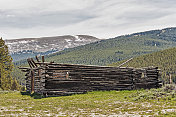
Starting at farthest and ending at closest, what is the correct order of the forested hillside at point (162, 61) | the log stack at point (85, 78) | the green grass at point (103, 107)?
1. the forested hillside at point (162, 61)
2. the log stack at point (85, 78)
3. the green grass at point (103, 107)

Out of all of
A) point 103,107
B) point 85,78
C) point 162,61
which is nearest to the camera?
point 103,107

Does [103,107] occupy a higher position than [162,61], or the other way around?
[162,61]

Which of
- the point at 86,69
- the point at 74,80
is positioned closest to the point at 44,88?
the point at 74,80

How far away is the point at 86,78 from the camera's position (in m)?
24.5

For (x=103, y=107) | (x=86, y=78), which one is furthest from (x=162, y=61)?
(x=103, y=107)

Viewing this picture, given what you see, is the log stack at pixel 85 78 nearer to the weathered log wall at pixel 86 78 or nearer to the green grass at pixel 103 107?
the weathered log wall at pixel 86 78

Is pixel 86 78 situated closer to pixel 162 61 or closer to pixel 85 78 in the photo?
pixel 85 78

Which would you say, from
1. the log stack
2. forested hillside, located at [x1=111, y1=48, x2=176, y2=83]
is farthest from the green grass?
forested hillside, located at [x1=111, y1=48, x2=176, y2=83]

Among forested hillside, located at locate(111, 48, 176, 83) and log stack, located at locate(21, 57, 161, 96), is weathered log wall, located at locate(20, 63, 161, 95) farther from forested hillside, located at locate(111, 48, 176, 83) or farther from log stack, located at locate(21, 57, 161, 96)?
forested hillside, located at locate(111, 48, 176, 83)

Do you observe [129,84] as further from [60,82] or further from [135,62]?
[135,62]

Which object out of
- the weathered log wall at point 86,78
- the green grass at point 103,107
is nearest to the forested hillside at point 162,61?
the weathered log wall at point 86,78

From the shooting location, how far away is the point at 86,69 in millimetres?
24484

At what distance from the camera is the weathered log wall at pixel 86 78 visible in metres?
22.8

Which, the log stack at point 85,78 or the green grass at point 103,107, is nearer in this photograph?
the green grass at point 103,107
